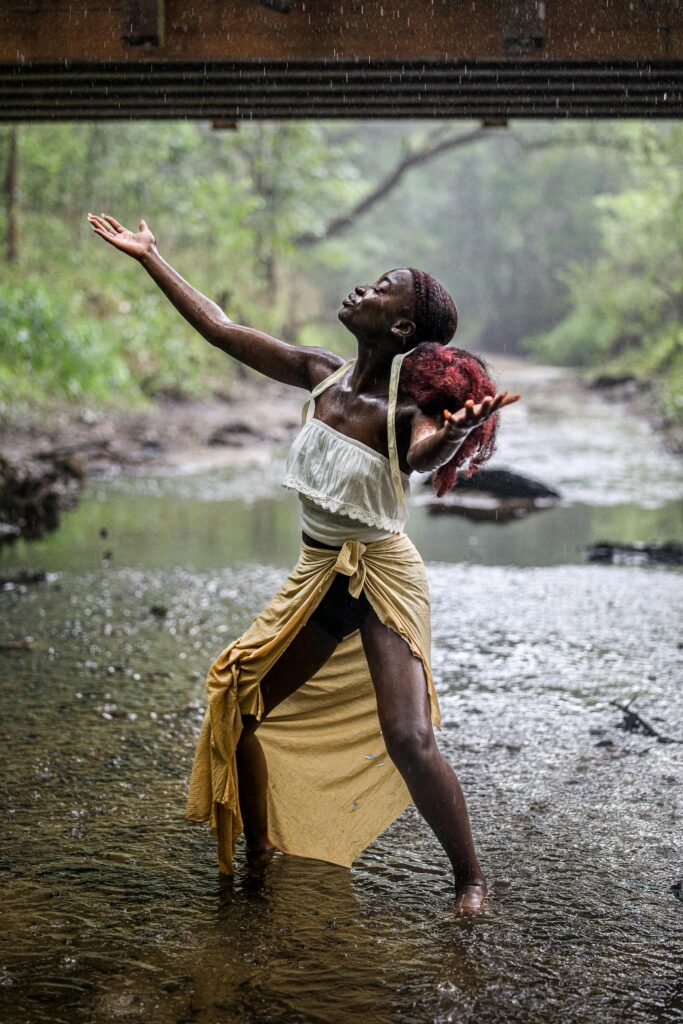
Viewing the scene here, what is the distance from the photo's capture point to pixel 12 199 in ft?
58.4

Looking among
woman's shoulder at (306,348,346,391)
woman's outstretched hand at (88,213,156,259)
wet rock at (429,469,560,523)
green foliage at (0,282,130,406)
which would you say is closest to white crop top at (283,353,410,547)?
woman's shoulder at (306,348,346,391)

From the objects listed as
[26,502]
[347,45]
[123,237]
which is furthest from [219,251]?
[123,237]

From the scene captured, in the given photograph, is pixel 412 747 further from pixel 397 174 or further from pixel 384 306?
pixel 397 174

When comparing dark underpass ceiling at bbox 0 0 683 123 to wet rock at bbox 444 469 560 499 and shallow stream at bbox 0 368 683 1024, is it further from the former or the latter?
wet rock at bbox 444 469 560 499

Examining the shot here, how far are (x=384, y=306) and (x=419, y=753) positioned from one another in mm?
1331

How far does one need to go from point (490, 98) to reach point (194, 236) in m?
17.5

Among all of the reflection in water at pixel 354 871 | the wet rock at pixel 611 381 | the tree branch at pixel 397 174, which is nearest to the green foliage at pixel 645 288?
the wet rock at pixel 611 381

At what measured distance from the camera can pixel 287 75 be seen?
5.60 meters

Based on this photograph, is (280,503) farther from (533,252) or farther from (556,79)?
(533,252)

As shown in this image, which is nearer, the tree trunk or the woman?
the woman

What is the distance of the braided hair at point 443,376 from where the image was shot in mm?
3264

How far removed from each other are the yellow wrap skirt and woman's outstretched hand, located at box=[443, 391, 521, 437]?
0.61 meters

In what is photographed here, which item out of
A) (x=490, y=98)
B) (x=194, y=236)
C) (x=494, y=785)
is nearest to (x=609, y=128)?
(x=194, y=236)

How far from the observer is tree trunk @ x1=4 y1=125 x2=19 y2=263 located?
17.7 meters
